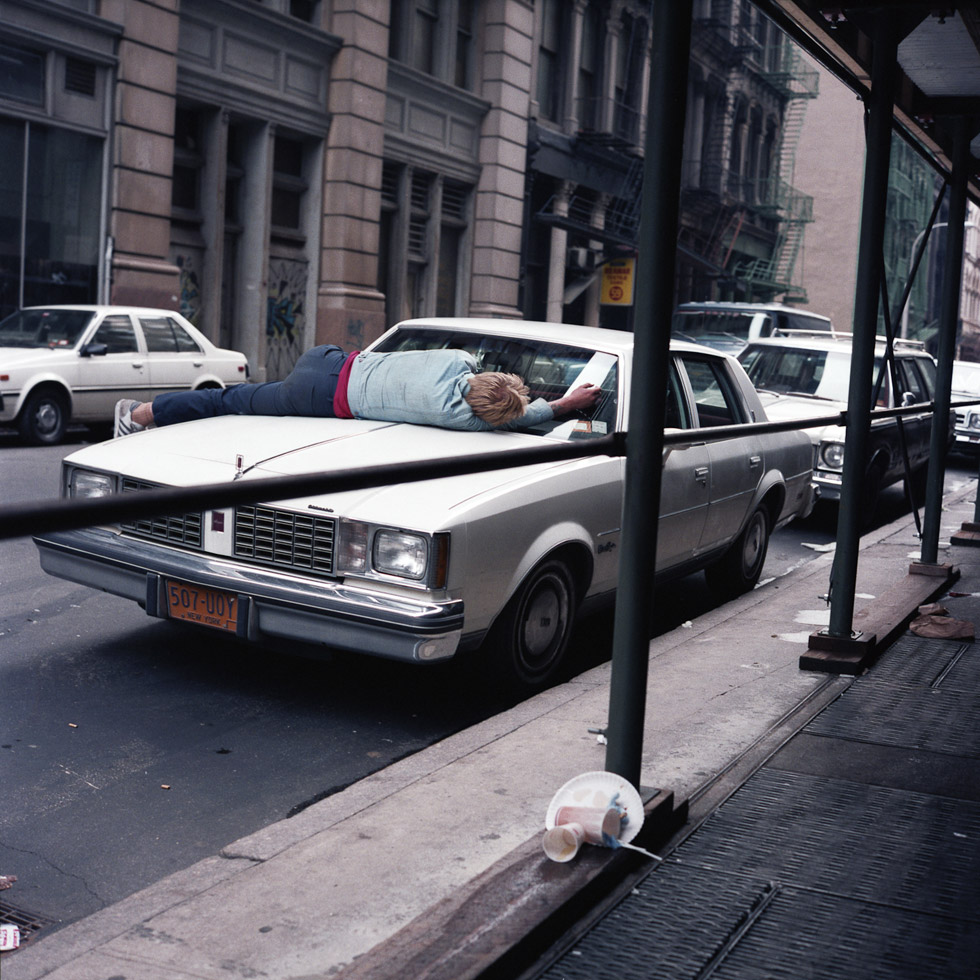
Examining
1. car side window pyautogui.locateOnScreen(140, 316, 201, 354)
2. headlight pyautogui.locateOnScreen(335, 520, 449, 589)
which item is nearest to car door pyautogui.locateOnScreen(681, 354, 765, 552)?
headlight pyautogui.locateOnScreen(335, 520, 449, 589)

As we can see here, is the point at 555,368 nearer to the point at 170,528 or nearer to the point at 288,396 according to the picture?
the point at 288,396

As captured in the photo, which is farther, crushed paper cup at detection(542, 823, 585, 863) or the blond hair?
the blond hair

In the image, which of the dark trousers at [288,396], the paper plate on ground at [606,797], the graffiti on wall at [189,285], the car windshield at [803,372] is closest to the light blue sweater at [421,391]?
the dark trousers at [288,396]

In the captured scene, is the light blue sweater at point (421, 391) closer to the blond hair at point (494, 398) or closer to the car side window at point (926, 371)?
the blond hair at point (494, 398)

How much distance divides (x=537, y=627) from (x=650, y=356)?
Answer: 7.78 ft

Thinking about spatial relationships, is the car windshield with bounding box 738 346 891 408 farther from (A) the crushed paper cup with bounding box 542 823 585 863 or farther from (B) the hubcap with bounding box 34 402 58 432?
(A) the crushed paper cup with bounding box 542 823 585 863

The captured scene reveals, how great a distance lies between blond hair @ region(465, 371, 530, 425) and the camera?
18.4 feet

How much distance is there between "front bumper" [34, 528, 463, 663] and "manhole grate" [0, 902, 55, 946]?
1.54 meters

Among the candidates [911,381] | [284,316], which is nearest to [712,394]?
[911,381]

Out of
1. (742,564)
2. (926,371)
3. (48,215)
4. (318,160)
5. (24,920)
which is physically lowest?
(24,920)

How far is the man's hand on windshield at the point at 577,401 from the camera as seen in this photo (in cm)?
587

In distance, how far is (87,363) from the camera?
14242 mm

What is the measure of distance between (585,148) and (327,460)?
85.3 ft

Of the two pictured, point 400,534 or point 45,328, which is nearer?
point 400,534
